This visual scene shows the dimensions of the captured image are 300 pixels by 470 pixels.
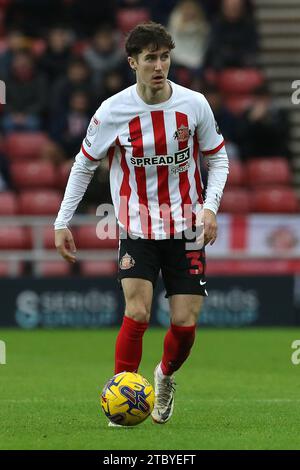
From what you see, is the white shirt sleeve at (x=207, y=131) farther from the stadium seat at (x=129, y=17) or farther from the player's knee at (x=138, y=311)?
the stadium seat at (x=129, y=17)

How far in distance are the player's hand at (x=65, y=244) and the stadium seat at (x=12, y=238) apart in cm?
835

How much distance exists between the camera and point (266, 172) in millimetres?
17000

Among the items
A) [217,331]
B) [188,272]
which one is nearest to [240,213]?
[217,331]

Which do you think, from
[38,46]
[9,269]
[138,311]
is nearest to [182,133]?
[138,311]

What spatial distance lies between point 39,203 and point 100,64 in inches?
107

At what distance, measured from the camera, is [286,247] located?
1530 cm

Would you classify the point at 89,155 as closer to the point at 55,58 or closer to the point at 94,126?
the point at 94,126

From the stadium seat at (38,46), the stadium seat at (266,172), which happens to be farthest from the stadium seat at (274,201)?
the stadium seat at (38,46)

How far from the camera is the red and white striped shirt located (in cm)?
717

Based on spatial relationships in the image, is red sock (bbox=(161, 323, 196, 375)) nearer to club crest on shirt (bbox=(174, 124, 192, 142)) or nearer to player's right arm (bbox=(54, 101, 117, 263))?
player's right arm (bbox=(54, 101, 117, 263))

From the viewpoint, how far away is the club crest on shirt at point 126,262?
279 inches

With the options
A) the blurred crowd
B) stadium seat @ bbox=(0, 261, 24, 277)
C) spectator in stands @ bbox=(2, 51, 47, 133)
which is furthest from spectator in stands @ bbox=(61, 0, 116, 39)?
stadium seat @ bbox=(0, 261, 24, 277)

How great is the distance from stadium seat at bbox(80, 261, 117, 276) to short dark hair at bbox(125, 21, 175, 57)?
855 centimetres
